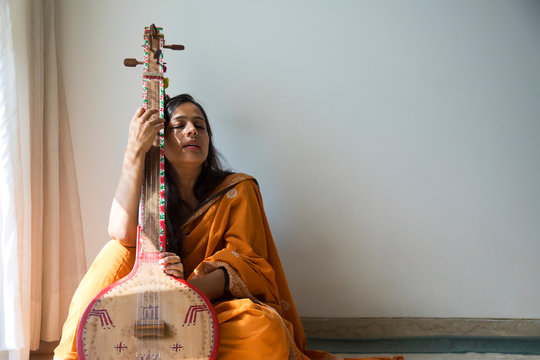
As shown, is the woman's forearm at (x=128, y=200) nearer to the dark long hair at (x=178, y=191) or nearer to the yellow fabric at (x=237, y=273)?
the yellow fabric at (x=237, y=273)

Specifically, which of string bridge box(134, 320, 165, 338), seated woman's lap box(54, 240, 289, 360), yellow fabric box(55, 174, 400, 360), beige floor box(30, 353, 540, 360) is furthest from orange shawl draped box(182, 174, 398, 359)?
beige floor box(30, 353, 540, 360)

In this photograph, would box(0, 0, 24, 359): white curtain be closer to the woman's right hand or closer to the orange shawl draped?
the woman's right hand

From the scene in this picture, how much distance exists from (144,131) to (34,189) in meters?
0.81

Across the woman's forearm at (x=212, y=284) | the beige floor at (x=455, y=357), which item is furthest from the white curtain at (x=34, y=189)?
the woman's forearm at (x=212, y=284)

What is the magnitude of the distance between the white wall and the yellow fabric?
45 cm

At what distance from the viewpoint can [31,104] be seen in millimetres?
2115

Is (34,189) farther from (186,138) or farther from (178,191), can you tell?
(186,138)

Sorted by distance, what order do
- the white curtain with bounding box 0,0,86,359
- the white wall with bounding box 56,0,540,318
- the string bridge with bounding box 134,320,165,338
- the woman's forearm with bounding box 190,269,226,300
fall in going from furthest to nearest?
the white wall with bounding box 56,0,540,318 → the white curtain with bounding box 0,0,86,359 → the woman's forearm with bounding box 190,269,226,300 → the string bridge with bounding box 134,320,165,338

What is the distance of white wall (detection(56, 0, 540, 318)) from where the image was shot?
238 centimetres

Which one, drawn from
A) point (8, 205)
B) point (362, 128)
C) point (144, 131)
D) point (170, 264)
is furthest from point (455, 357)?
point (8, 205)

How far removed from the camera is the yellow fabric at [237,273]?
1458 millimetres

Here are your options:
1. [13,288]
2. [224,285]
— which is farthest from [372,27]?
[13,288]

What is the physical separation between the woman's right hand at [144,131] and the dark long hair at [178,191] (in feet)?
1.14

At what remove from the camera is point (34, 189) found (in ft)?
6.87
